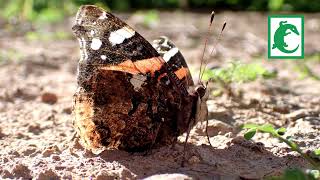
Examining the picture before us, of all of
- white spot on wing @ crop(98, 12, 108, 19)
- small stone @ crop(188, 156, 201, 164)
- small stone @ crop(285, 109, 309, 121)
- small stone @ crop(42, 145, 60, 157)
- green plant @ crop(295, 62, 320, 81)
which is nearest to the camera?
white spot on wing @ crop(98, 12, 108, 19)

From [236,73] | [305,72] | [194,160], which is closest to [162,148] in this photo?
[194,160]

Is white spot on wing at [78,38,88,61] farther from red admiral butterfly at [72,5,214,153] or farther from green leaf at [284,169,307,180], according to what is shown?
green leaf at [284,169,307,180]

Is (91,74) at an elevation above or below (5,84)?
above

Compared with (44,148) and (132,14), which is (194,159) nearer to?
(44,148)

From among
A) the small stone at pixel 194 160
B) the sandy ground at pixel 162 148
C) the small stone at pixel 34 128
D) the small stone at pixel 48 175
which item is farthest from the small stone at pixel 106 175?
the small stone at pixel 34 128

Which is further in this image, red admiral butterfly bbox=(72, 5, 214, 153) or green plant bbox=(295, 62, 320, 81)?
green plant bbox=(295, 62, 320, 81)

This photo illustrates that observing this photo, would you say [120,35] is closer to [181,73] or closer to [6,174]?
[181,73]

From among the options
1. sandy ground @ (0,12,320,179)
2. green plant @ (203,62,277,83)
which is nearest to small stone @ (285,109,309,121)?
sandy ground @ (0,12,320,179)

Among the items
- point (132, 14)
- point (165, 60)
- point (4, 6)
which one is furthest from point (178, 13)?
point (165, 60)
